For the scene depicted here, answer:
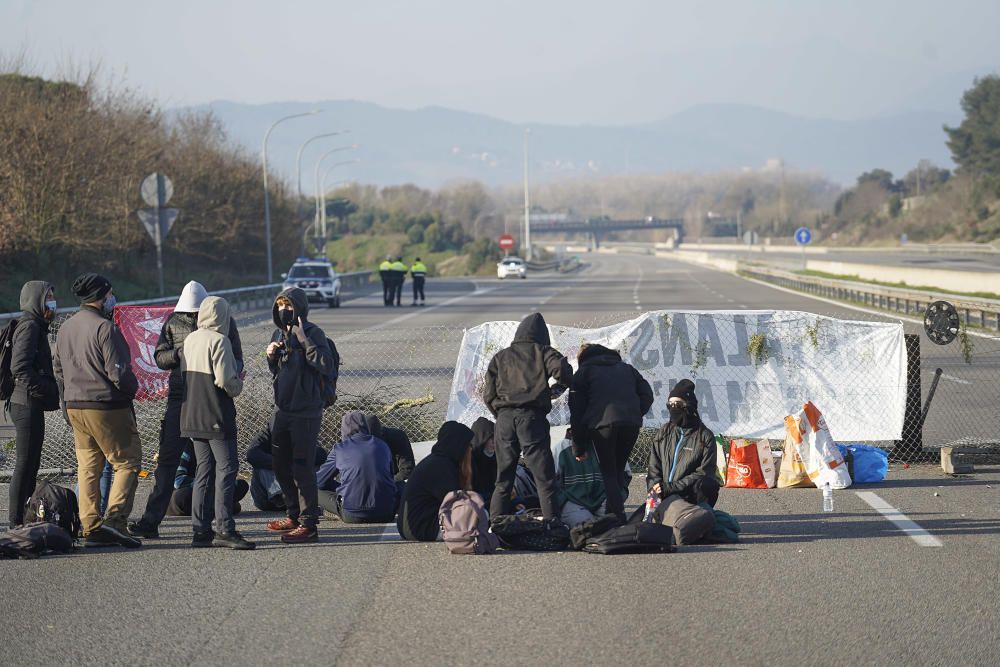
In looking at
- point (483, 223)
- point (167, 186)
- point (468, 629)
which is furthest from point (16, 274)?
point (483, 223)

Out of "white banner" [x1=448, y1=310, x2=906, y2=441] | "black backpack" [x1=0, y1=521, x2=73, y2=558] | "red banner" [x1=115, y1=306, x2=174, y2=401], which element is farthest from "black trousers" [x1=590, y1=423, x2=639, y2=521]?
"red banner" [x1=115, y1=306, x2=174, y2=401]

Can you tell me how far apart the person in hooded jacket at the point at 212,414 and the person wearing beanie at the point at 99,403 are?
45cm

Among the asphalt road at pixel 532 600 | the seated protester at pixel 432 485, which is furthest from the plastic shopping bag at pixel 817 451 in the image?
the seated protester at pixel 432 485

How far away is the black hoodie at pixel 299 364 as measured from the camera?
8.84 metres

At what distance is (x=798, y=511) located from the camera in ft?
33.1

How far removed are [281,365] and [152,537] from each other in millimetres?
1644

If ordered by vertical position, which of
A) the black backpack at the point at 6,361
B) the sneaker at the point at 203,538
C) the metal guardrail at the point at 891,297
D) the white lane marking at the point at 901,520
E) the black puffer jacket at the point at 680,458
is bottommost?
the metal guardrail at the point at 891,297

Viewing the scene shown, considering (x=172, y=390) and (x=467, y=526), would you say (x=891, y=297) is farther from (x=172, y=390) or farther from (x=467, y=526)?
(x=172, y=390)

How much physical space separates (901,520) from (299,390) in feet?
14.9

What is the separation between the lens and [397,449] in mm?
10289

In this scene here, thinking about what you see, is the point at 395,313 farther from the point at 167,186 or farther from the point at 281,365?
the point at 281,365

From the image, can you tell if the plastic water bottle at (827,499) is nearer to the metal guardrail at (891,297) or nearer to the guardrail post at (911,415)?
the guardrail post at (911,415)

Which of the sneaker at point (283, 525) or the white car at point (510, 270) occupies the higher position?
the sneaker at point (283, 525)

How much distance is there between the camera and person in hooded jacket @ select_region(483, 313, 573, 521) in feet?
28.9
